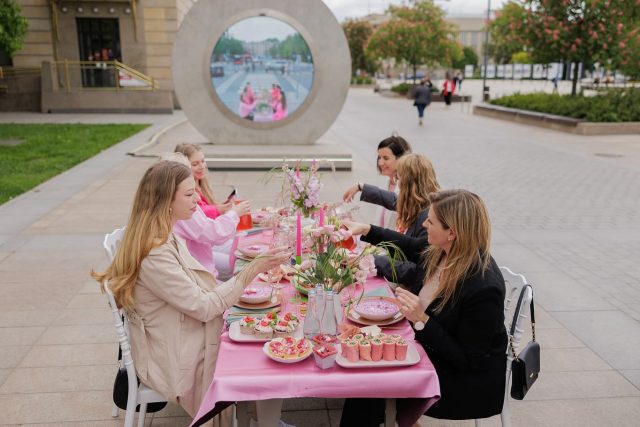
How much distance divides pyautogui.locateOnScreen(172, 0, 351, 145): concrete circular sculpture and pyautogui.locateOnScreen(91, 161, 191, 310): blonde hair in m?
10.3

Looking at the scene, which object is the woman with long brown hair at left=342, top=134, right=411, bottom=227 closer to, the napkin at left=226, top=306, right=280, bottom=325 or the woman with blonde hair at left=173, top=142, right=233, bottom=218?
the woman with blonde hair at left=173, top=142, right=233, bottom=218

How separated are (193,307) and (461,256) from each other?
1.44m

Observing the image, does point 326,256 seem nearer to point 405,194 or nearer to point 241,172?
point 405,194

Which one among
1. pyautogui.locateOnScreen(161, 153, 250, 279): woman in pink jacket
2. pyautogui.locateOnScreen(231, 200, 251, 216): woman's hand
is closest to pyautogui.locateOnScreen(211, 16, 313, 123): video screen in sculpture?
pyautogui.locateOnScreen(231, 200, 251, 216): woman's hand

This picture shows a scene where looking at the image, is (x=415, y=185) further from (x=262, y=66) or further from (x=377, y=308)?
(x=262, y=66)

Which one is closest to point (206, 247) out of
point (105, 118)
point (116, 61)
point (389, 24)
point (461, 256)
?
point (461, 256)

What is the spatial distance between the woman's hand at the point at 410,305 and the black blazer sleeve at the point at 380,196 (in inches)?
94.0

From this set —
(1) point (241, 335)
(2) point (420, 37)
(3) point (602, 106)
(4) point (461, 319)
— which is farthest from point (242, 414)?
(2) point (420, 37)

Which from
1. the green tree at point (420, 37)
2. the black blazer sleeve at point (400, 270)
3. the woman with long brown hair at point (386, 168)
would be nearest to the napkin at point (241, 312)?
the black blazer sleeve at point (400, 270)

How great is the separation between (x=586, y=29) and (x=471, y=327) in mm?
19886

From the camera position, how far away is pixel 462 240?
9.86ft

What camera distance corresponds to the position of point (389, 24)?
3862 cm

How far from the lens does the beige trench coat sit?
293 centimetres

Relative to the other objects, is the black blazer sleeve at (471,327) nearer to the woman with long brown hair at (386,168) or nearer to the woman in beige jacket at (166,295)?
the woman in beige jacket at (166,295)
